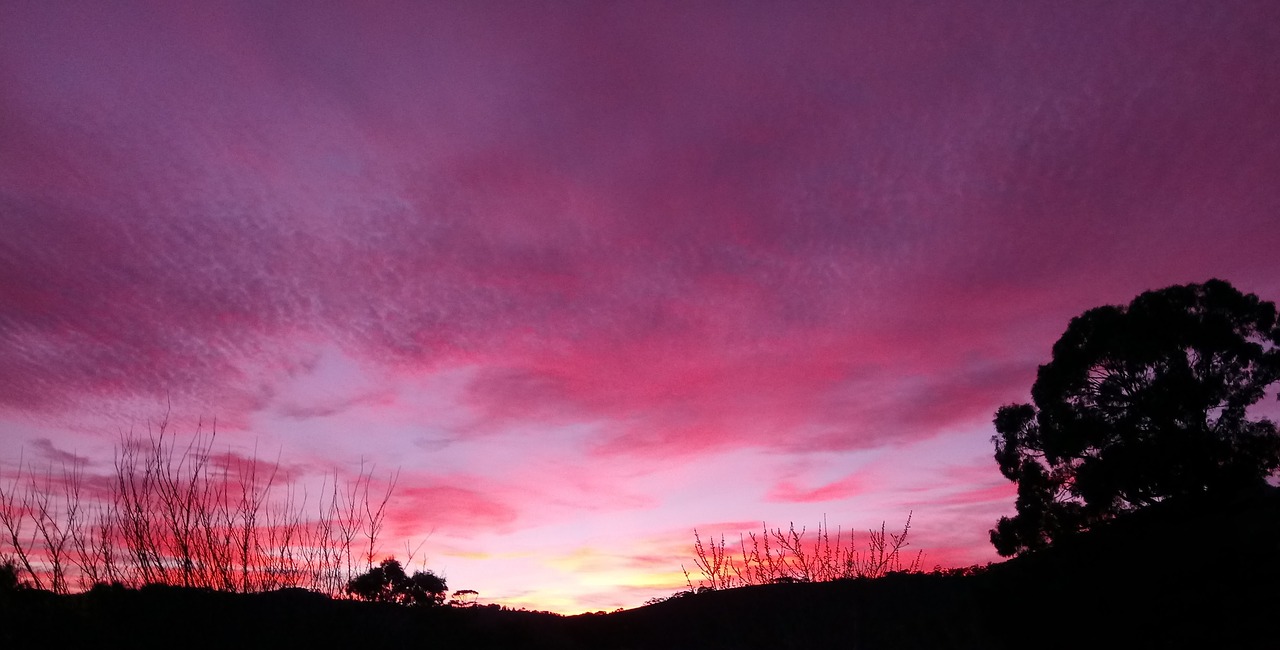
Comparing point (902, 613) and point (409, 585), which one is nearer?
point (902, 613)

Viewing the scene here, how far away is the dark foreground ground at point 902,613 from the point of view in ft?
22.5

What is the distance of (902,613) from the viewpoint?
837cm

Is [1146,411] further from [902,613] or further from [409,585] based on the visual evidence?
[409,585]

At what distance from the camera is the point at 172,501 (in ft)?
27.7

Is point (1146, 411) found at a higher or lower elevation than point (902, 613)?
higher

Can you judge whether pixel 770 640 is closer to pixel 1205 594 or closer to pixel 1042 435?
pixel 1205 594

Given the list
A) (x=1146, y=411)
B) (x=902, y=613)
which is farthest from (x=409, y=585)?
(x=1146, y=411)

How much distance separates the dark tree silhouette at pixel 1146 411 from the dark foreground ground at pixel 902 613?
43.1ft

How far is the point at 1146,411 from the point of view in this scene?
20344mm

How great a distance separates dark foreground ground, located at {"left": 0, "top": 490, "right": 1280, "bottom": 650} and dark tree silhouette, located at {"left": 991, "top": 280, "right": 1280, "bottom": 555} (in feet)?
43.1

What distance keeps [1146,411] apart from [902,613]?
16173mm

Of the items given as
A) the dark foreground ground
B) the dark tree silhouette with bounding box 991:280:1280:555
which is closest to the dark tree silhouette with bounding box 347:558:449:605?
the dark foreground ground

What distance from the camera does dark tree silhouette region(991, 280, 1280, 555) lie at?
1973 centimetres

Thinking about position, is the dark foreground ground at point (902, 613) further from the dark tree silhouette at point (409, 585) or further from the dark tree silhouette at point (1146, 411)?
the dark tree silhouette at point (1146, 411)
